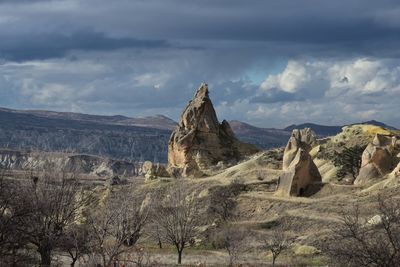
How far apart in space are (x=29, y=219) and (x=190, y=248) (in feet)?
76.1

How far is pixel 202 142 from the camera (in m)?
98.4

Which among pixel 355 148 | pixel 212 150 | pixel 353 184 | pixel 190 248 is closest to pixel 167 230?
pixel 190 248

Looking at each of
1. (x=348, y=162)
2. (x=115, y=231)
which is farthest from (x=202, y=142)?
(x=115, y=231)

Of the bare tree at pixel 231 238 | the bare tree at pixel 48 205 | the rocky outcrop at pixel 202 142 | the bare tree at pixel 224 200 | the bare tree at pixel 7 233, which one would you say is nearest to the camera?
the bare tree at pixel 7 233

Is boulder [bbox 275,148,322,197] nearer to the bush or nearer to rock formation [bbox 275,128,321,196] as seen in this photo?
rock formation [bbox 275,128,321,196]

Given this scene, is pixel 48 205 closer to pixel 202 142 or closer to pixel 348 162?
pixel 348 162

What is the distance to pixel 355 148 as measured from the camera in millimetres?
80938

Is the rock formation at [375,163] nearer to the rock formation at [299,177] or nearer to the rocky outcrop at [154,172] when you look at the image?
the rock formation at [299,177]

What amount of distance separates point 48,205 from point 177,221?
16826 mm

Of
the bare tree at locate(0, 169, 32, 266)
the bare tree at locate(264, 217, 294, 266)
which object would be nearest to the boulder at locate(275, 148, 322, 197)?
the bare tree at locate(264, 217, 294, 266)

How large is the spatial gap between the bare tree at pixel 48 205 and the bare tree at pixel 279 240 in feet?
44.1

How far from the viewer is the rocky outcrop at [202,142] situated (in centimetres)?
9606

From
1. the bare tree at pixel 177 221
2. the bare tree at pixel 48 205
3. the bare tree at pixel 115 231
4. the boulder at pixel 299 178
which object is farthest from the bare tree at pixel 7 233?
the boulder at pixel 299 178

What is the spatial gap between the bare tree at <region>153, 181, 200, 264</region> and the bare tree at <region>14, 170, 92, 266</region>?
9459 mm
